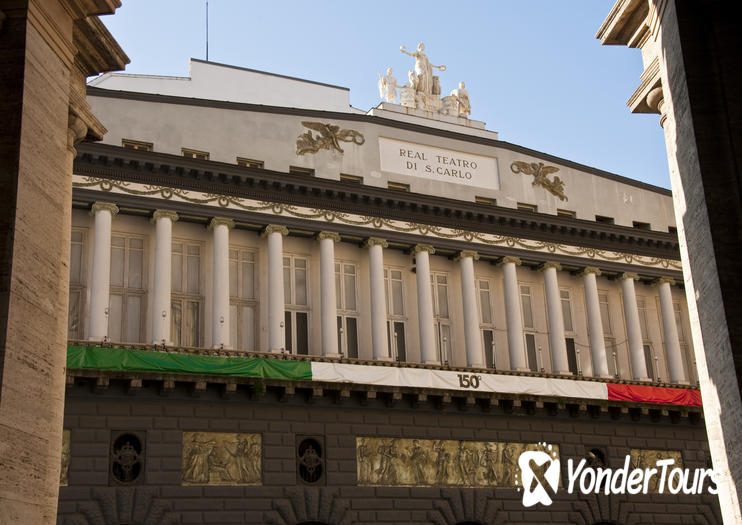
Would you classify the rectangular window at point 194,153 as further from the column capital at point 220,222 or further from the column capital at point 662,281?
the column capital at point 662,281

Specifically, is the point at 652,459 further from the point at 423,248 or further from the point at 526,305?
the point at 423,248

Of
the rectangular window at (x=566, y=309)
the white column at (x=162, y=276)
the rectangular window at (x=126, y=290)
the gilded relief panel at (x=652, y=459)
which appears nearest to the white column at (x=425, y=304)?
the rectangular window at (x=566, y=309)

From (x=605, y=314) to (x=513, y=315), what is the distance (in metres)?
5.36

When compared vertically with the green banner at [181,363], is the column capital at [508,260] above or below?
above

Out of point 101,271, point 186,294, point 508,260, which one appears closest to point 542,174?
point 508,260

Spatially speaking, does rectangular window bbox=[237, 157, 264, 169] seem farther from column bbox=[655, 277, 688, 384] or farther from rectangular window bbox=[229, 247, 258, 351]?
column bbox=[655, 277, 688, 384]

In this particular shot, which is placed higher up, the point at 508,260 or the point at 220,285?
the point at 508,260

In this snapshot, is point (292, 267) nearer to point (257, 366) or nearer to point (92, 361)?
point (257, 366)

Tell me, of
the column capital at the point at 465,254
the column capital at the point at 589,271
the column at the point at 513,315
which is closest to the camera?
the column at the point at 513,315

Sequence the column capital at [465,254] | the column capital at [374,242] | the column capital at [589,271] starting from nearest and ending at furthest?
the column capital at [374,242], the column capital at [465,254], the column capital at [589,271]

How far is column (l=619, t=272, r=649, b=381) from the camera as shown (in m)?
38.1

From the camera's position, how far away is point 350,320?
3475cm

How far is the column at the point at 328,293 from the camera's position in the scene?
108 feet

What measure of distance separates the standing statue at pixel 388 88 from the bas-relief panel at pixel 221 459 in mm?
15829
